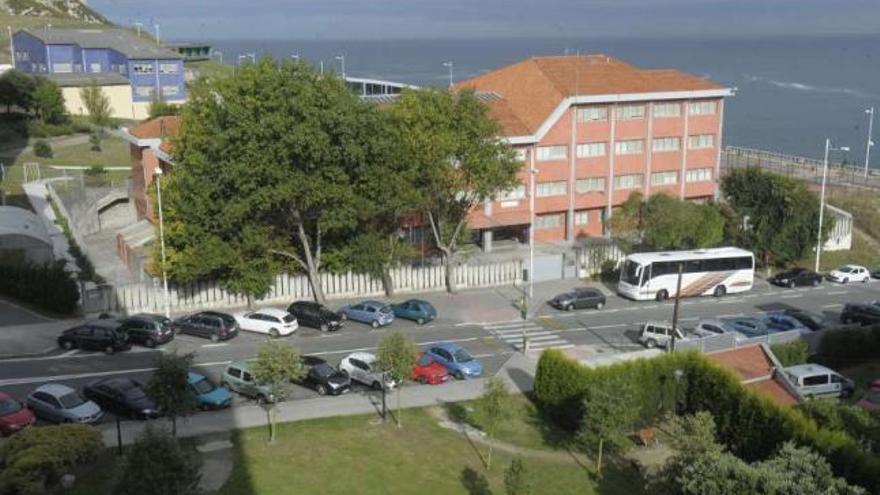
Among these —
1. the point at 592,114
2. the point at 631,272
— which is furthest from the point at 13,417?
the point at 592,114

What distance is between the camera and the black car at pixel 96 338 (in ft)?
133

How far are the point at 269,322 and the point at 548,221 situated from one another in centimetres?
2854

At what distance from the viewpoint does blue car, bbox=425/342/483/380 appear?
38719 millimetres

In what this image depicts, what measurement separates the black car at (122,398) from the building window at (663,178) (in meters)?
46.0

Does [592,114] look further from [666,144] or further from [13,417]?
[13,417]

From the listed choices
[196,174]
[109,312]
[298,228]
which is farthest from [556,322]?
[109,312]

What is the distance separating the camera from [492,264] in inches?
2181

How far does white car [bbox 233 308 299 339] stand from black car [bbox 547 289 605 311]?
15.7 m

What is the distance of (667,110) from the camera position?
67.6 m

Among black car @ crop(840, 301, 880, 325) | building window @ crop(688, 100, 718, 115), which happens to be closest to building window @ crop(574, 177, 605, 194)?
building window @ crop(688, 100, 718, 115)

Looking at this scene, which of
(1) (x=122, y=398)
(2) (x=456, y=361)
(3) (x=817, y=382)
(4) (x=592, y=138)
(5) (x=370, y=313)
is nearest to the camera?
(1) (x=122, y=398)

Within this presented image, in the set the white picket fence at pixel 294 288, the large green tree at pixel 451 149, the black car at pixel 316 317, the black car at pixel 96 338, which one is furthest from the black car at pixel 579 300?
the black car at pixel 96 338

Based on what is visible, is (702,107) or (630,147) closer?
(630,147)

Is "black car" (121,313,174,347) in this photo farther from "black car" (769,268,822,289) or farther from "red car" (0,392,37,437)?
"black car" (769,268,822,289)
